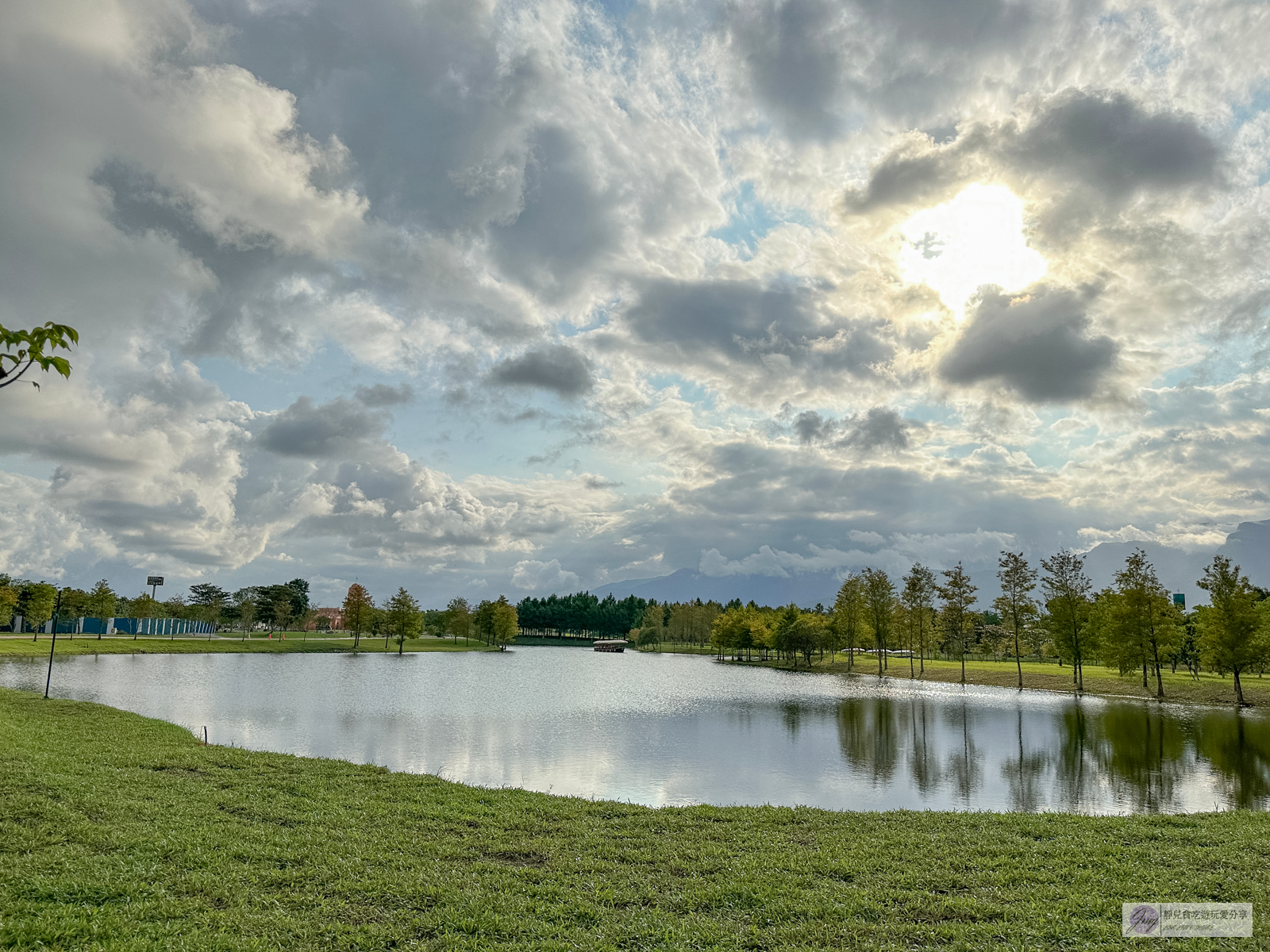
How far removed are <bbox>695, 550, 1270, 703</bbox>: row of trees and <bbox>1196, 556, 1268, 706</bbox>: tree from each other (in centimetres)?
9

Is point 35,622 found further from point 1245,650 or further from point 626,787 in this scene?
point 1245,650

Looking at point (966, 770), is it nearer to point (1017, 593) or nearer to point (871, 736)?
point (871, 736)

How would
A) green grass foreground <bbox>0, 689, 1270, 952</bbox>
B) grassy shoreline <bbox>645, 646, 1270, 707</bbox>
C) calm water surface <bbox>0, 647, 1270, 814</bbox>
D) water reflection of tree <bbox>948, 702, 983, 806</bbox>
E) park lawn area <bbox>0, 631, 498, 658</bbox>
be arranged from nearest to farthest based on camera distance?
green grass foreground <bbox>0, 689, 1270, 952</bbox>
calm water surface <bbox>0, 647, 1270, 814</bbox>
water reflection of tree <bbox>948, 702, 983, 806</bbox>
grassy shoreline <bbox>645, 646, 1270, 707</bbox>
park lawn area <bbox>0, 631, 498, 658</bbox>

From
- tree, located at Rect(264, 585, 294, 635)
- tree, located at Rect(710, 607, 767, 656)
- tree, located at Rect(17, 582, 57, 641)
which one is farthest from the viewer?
tree, located at Rect(264, 585, 294, 635)

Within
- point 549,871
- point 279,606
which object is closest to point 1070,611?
point 549,871

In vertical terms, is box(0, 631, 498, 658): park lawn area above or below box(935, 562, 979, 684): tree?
below

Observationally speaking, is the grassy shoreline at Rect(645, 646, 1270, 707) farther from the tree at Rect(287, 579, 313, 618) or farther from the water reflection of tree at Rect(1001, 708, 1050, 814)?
the tree at Rect(287, 579, 313, 618)

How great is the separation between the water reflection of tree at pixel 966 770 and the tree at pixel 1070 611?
44.6 meters

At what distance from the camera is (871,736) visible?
37562 millimetres

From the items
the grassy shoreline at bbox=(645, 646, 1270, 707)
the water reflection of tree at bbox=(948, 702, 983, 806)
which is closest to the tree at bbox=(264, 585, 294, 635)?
the grassy shoreline at bbox=(645, 646, 1270, 707)

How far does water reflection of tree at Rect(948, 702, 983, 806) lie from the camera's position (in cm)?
2464

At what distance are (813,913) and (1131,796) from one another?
20.2 m

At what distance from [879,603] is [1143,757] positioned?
6522 cm

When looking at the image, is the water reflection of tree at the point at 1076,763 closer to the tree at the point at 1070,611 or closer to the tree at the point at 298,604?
the tree at the point at 1070,611
